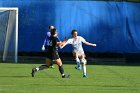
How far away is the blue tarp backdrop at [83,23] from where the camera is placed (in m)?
34.0

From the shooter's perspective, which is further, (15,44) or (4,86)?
(15,44)

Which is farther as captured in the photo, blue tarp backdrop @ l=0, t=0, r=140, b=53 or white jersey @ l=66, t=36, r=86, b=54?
blue tarp backdrop @ l=0, t=0, r=140, b=53

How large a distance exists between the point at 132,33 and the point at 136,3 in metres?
2.01

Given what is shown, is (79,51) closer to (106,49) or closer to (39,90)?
(39,90)

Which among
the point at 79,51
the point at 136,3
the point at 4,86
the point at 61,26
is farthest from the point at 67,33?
the point at 4,86

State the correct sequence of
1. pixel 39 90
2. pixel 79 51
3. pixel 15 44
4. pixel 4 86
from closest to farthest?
pixel 39 90
pixel 4 86
pixel 79 51
pixel 15 44

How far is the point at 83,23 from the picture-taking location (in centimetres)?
3431

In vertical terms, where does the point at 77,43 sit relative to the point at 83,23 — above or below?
below

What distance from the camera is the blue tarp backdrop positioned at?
33969mm

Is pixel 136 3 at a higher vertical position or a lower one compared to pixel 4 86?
higher

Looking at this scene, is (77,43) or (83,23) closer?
(77,43)

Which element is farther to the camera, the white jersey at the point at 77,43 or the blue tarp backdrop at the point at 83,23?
the blue tarp backdrop at the point at 83,23

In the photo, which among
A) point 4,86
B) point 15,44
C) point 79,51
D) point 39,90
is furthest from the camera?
point 15,44

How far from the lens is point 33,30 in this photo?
1339 inches
